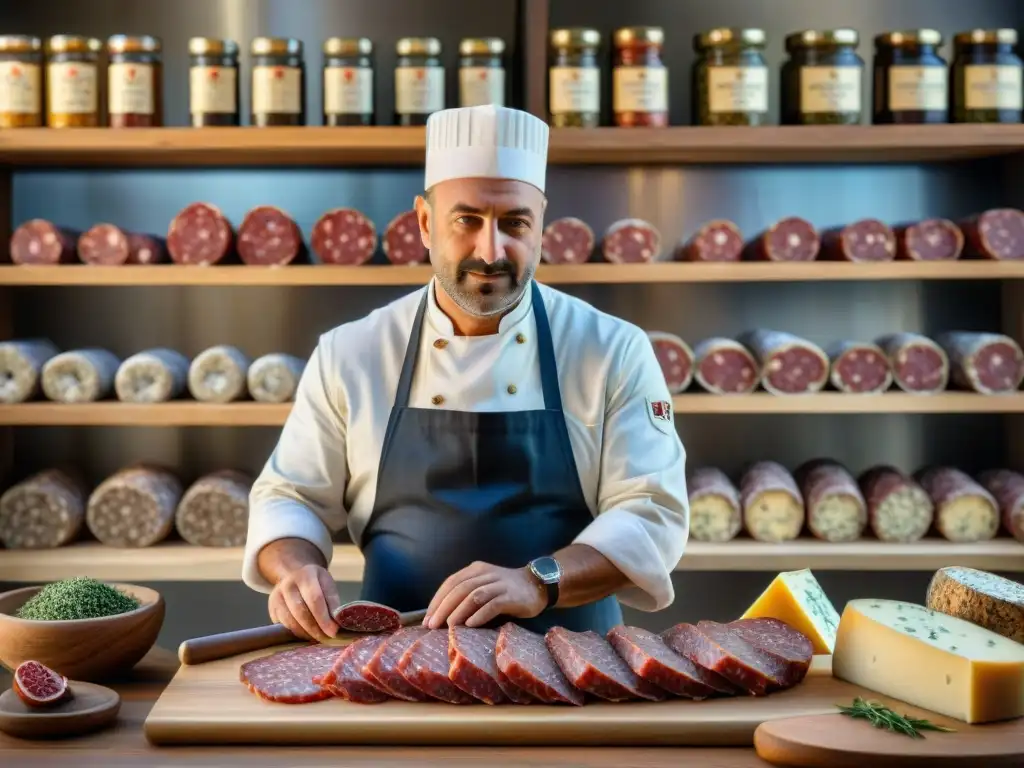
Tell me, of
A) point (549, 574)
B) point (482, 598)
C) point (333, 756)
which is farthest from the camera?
point (549, 574)

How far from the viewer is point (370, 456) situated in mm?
2195

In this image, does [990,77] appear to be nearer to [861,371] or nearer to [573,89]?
[861,371]

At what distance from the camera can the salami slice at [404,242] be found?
317cm

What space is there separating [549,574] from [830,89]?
1.72 m

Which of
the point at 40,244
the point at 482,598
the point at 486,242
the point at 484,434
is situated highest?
the point at 40,244

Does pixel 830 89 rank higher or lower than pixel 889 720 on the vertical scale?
higher

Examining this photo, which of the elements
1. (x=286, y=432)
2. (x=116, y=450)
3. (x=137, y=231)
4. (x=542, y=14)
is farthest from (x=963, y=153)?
(x=116, y=450)

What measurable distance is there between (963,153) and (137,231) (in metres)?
2.32

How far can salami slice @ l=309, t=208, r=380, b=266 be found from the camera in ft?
10.4

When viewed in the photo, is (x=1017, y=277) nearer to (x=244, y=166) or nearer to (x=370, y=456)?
(x=370, y=456)

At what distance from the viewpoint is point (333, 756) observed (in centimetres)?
151

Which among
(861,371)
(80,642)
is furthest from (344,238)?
(80,642)

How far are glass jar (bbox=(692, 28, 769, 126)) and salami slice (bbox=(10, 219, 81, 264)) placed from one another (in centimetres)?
172

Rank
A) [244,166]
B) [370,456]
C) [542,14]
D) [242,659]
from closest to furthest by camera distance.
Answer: [242,659], [370,456], [542,14], [244,166]
